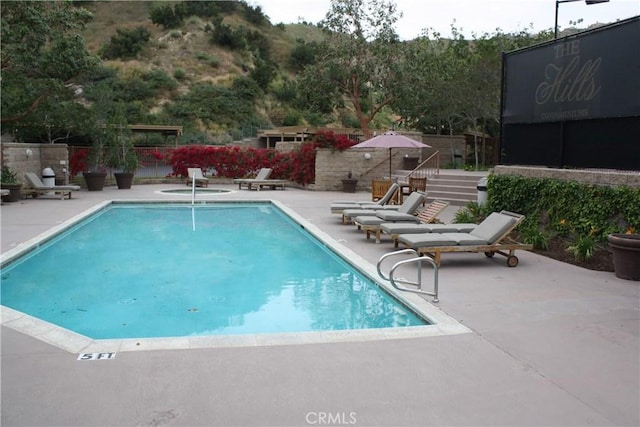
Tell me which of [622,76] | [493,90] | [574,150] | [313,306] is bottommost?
[313,306]

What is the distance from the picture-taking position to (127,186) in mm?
22844

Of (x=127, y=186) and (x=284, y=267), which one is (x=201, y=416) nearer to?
(x=284, y=267)

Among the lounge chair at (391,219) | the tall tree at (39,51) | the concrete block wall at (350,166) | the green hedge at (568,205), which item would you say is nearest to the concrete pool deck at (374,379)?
the green hedge at (568,205)

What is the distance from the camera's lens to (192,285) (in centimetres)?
809

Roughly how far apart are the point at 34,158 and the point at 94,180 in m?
2.24

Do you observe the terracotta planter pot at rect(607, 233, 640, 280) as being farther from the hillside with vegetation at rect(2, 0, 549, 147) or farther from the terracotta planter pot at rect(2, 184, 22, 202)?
the hillside with vegetation at rect(2, 0, 549, 147)

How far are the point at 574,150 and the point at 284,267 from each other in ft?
18.1

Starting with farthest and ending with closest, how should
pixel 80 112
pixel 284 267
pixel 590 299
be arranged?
pixel 80 112 → pixel 284 267 → pixel 590 299

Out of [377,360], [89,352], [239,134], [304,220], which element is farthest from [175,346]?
[239,134]

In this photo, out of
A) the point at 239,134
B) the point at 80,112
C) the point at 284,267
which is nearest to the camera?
the point at 284,267

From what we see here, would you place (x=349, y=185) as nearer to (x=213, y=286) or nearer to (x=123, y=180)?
(x=123, y=180)

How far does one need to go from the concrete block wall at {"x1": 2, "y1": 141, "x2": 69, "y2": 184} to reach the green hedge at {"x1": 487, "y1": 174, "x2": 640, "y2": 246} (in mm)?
14828

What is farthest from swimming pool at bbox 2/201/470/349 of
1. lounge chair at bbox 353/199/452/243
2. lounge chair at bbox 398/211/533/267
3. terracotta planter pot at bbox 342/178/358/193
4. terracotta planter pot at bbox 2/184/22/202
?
terracotta planter pot at bbox 342/178/358/193

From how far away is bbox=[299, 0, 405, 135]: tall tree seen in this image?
26562 mm
